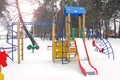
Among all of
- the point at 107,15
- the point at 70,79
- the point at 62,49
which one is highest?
the point at 107,15

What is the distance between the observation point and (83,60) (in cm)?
1264

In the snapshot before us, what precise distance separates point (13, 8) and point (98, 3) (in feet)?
53.0

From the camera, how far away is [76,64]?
43.8ft

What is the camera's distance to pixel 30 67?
495 inches

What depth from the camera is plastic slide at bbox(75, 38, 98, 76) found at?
35.6ft

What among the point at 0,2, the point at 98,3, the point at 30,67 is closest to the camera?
the point at 30,67

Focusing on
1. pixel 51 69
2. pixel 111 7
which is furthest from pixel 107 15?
pixel 51 69

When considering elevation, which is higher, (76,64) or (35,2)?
(35,2)

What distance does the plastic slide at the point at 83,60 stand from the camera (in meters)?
10.9

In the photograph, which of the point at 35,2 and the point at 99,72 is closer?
the point at 99,72

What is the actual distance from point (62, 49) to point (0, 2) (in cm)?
1559

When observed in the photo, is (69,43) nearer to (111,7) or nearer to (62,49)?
(62,49)

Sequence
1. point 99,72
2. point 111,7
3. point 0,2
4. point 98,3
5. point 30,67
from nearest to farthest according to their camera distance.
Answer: point 99,72 < point 30,67 < point 0,2 < point 111,7 < point 98,3

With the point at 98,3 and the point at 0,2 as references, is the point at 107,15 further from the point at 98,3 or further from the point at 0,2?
the point at 0,2
